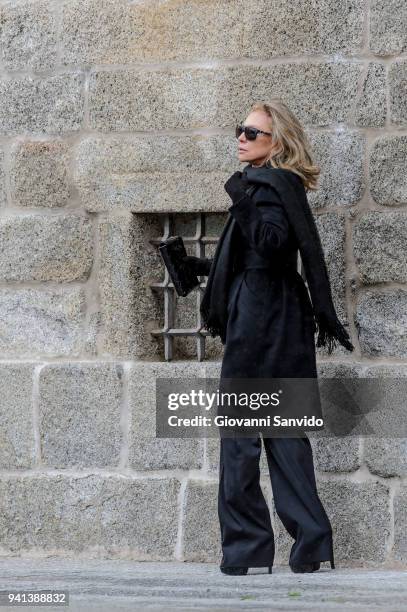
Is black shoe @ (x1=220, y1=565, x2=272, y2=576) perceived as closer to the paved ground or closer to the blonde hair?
the paved ground

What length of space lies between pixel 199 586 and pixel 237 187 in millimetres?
1396

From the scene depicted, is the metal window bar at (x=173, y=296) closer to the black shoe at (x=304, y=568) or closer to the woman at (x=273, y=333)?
the woman at (x=273, y=333)

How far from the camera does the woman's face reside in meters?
5.12

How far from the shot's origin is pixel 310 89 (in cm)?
564

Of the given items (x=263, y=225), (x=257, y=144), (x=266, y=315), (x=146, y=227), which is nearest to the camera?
(x=263, y=225)

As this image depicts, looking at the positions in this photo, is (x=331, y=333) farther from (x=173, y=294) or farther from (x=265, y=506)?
(x=173, y=294)

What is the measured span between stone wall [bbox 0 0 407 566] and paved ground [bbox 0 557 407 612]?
26cm

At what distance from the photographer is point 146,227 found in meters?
5.88

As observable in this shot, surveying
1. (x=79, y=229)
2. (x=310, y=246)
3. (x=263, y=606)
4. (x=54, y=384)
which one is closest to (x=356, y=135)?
(x=310, y=246)

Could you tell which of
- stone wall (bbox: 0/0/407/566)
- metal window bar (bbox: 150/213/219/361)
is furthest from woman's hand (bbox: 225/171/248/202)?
metal window bar (bbox: 150/213/219/361)

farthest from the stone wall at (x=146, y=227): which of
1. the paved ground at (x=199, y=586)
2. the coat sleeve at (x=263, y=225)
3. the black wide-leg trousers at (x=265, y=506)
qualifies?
the coat sleeve at (x=263, y=225)

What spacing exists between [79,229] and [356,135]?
1201 millimetres

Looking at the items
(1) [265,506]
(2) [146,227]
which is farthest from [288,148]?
(1) [265,506]

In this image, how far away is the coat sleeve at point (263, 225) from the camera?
4.90m
